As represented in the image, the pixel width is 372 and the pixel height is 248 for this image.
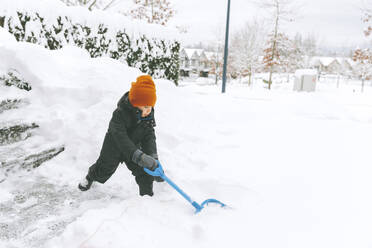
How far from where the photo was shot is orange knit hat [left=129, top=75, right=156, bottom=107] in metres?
2.16

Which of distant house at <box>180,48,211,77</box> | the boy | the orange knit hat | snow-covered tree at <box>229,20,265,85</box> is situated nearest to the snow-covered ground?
the boy

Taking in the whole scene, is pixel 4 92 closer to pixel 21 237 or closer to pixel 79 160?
pixel 79 160

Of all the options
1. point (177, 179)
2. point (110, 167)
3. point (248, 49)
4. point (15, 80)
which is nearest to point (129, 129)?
point (110, 167)

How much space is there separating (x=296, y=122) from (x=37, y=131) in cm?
466

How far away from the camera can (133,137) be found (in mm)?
2455

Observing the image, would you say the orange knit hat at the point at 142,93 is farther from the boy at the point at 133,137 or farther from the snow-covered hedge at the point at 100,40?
the snow-covered hedge at the point at 100,40

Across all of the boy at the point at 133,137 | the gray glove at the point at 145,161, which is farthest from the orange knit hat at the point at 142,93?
the gray glove at the point at 145,161

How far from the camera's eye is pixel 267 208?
8.02 feet

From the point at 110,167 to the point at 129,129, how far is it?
42 centimetres

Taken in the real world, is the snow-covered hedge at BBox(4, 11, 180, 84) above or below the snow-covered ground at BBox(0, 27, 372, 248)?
above

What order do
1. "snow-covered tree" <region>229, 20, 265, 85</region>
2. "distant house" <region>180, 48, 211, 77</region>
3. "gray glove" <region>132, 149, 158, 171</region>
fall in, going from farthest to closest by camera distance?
1. "distant house" <region>180, 48, 211, 77</region>
2. "snow-covered tree" <region>229, 20, 265, 85</region>
3. "gray glove" <region>132, 149, 158, 171</region>

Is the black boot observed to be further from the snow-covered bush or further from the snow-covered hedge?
the snow-covered hedge

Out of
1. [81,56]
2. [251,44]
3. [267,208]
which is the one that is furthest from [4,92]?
[251,44]

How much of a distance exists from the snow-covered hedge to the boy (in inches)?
Answer: 104
